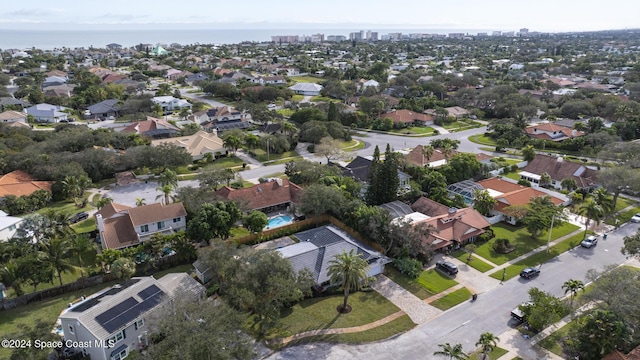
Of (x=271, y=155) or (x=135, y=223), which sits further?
(x=271, y=155)

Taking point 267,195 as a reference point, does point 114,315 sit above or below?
below

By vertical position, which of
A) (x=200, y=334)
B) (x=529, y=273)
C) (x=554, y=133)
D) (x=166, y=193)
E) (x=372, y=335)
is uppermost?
(x=554, y=133)

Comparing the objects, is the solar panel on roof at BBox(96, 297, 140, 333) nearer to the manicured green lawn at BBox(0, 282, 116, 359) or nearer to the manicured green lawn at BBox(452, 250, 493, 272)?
the manicured green lawn at BBox(0, 282, 116, 359)

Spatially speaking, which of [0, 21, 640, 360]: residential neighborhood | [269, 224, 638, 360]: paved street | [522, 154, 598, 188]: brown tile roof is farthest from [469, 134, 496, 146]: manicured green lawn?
[269, 224, 638, 360]: paved street

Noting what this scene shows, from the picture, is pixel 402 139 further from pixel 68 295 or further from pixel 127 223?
pixel 68 295

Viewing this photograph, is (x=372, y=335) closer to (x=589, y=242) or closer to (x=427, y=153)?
(x=589, y=242)

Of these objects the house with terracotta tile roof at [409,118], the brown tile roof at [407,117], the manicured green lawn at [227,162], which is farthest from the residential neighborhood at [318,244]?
the brown tile roof at [407,117]

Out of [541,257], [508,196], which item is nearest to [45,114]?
[508,196]

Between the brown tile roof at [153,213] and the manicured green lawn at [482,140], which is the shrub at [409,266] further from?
the manicured green lawn at [482,140]
